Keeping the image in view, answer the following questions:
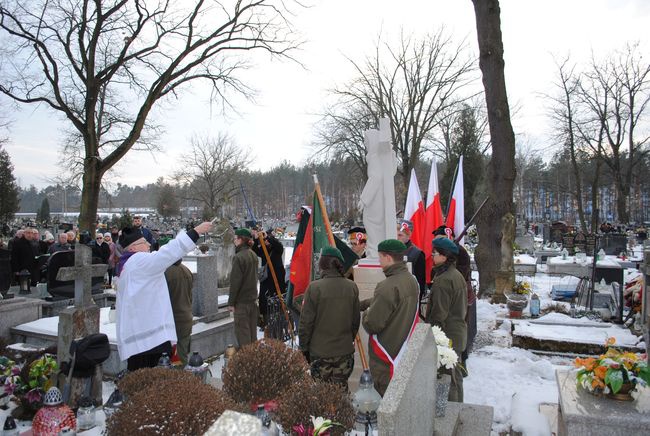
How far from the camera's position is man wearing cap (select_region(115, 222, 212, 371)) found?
4.12 metres

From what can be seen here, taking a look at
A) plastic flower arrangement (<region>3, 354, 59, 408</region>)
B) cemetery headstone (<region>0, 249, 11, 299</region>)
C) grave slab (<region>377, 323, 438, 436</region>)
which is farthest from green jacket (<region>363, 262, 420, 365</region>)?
cemetery headstone (<region>0, 249, 11, 299</region>)

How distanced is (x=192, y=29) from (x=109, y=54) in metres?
3.25

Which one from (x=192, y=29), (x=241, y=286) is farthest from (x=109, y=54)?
(x=241, y=286)

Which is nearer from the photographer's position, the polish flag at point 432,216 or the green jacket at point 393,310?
the green jacket at point 393,310

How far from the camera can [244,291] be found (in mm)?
7238

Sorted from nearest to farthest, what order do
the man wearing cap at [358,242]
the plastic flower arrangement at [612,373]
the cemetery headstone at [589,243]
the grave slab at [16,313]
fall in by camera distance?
the plastic flower arrangement at [612,373] < the grave slab at [16,313] < the man wearing cap at [358,242] < the cemetery headstone at [589,243]

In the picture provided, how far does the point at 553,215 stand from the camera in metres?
73.3

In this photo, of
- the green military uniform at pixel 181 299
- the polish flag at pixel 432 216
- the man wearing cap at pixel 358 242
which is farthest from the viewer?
the polish flag at pixel 432 216

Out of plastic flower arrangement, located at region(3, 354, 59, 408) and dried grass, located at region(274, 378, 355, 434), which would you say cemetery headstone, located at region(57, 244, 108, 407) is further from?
dried grass, located at region(274, 378, 355, 434)

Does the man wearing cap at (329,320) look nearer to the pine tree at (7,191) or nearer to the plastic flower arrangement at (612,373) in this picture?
the plastic flower arrangement at (612,373)

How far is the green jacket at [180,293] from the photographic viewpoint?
5.81 metres

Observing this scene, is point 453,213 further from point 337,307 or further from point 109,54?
point 109,54

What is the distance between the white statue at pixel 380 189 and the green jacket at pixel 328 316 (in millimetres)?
1888

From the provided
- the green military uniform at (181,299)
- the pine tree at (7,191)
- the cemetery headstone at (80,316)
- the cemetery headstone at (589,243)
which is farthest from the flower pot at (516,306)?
the pine tree at (7,191)
